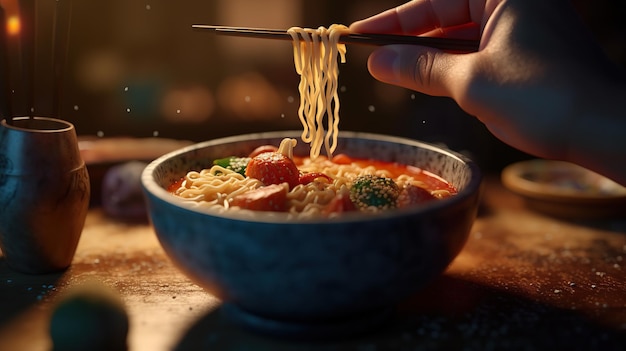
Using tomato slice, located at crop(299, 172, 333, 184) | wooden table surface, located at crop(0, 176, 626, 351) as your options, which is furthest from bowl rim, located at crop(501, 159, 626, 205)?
tomato slice, located at crop(299, 172, 333, 184)

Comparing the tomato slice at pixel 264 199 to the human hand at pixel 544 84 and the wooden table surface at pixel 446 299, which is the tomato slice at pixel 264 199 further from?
the human hand at pixel 544 84

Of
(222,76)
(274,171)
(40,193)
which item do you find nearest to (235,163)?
(274,171)

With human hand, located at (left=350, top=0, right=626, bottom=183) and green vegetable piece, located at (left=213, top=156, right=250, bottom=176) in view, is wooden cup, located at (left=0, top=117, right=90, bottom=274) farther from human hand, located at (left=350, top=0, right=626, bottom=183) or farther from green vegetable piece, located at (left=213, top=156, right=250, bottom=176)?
human hand, located at (left=350, top=0, right=626, bottom=183)

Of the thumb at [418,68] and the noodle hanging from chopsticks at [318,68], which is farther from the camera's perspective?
the noodle hanging from chopsticks at [318,68]

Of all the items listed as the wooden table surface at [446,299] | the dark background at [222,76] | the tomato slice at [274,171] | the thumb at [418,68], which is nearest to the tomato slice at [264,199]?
the tomato slice at [274,171]

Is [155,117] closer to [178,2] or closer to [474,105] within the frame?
[178,2]

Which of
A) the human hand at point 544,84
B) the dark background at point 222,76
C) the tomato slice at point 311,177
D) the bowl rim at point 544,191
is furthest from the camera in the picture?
the dark background at point 222,76

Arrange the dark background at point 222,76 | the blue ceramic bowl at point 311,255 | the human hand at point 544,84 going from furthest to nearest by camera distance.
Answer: the dark background at point 222,76 → the human hand at point 544,84 → the blue ceramic bowl at point 311,255
